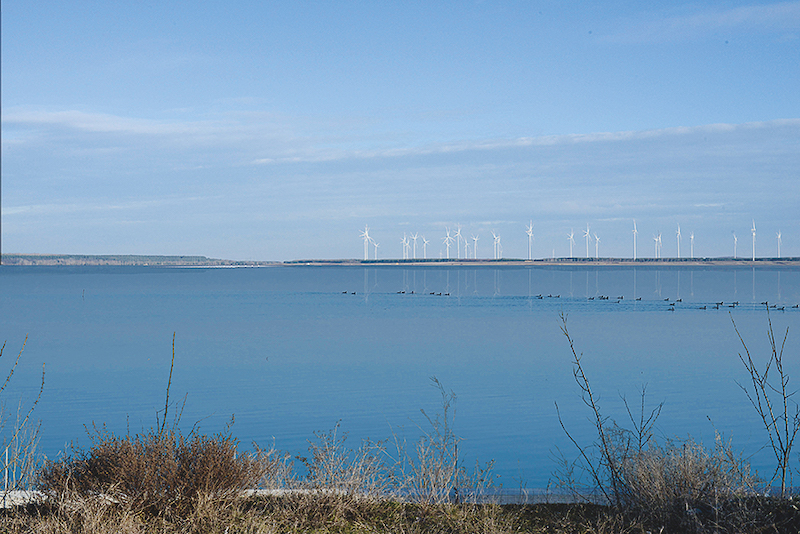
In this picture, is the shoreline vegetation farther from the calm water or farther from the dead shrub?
the calm water

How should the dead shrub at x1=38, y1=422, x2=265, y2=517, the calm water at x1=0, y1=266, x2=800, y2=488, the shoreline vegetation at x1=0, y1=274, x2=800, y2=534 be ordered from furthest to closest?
1. the calm water at x1=0, y1=266, x2=800, y2=488
2. the dead shrub at x1=38, y1=422, x2=265, y2=517
3. the shoreline vegetation at x1=0, y1=274, x2=800, y2=534

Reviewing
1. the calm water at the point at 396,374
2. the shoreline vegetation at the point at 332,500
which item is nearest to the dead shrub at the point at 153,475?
the shoreline vegetation at the point at 332,500

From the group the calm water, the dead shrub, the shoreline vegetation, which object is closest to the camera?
the shoreline vegetation

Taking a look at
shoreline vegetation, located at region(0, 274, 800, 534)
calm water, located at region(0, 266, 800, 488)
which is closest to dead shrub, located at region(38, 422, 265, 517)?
shoreline vegetation, located at region(0, 274, 800, 534)

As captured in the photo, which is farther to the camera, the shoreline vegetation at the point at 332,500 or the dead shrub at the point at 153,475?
the dead shrub at the point at 153,475

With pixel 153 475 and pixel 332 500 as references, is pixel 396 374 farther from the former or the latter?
pixel 153 475

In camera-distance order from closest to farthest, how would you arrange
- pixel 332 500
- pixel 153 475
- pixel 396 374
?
pixel 153 475, pixel 332 500, pixel 396 374

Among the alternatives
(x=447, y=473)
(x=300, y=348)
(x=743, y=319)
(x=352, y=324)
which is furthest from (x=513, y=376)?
(x=743, y=319)

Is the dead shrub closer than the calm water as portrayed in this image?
Yes

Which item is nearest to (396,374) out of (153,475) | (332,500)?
(332,500)

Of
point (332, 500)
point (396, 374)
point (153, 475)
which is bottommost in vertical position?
point (396, 374)

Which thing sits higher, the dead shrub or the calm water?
the dead shrub

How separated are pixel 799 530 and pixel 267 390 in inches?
718

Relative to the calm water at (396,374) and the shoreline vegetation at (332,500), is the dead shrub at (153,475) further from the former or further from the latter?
the calm water at (396,374)
